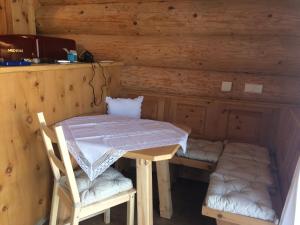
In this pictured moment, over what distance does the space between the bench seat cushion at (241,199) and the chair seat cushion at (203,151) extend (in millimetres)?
455

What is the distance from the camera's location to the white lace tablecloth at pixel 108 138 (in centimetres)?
148

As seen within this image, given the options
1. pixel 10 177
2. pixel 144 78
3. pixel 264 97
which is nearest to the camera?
pixel 10 177

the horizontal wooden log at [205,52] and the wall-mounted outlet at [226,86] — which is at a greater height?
the horizontal wooden log at [205,52]

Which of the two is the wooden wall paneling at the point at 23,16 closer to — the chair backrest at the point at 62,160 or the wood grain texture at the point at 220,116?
the wood grain texture at the point at 220,116

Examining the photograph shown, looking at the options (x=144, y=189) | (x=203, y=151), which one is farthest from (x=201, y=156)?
(x=144, y=189)

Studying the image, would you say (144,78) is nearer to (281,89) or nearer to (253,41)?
(253,41)

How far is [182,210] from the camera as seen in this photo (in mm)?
2209

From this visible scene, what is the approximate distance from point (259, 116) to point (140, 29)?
1428 millimetres

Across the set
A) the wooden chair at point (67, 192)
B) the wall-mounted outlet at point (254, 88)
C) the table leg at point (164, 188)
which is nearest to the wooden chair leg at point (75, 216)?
the wooden chair at point (67, 192)

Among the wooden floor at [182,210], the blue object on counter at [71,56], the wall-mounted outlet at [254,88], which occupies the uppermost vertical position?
the blue object on counter at [71,56]

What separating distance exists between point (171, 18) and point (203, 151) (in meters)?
1.28

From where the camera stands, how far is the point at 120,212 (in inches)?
85.2

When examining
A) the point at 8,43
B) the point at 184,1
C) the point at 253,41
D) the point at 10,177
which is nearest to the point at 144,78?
the point at 184,1

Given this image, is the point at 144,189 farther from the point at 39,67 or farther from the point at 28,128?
the point at 39,67
